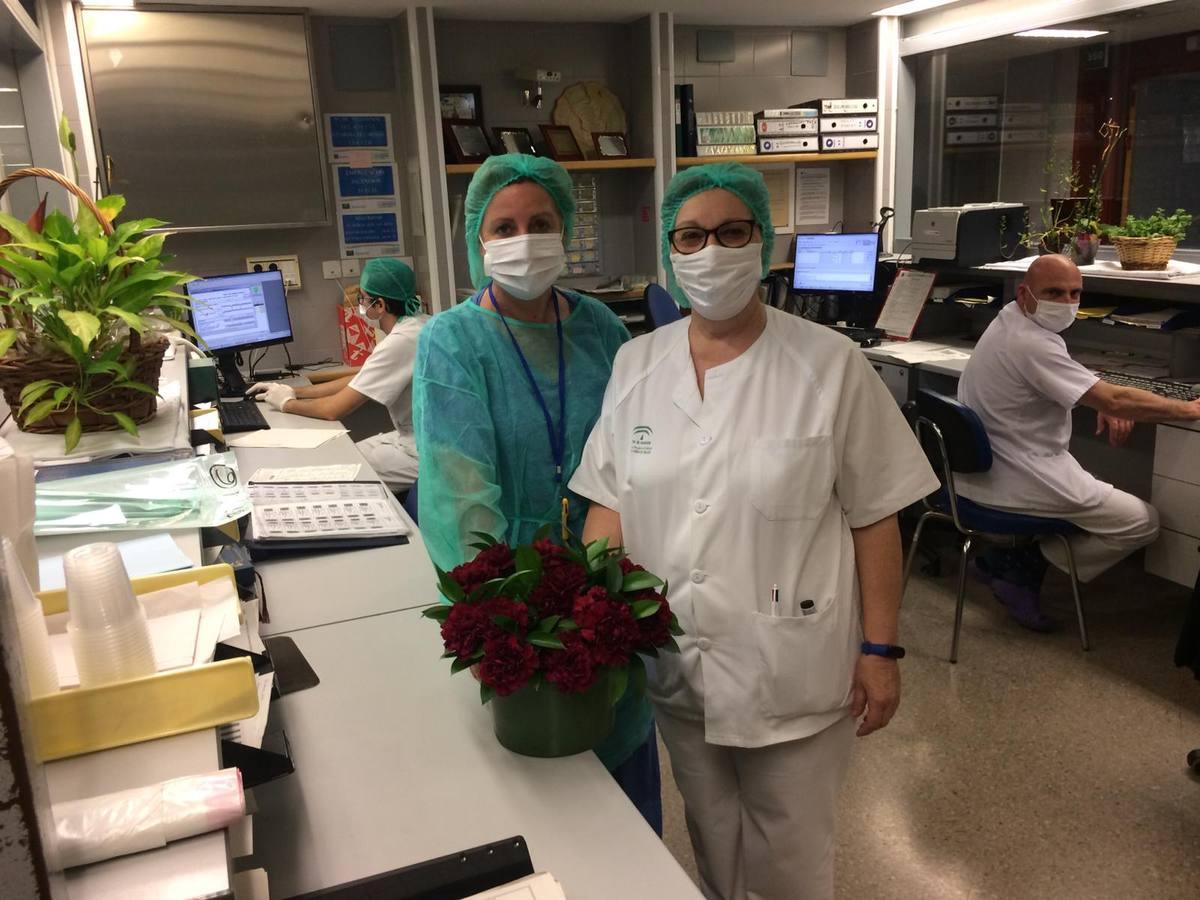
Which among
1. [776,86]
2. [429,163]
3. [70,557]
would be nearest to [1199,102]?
[776,86]

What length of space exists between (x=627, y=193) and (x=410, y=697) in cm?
393

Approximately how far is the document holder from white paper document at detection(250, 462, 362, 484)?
1.63 metres

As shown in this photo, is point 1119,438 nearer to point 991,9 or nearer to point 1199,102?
point 1199,102

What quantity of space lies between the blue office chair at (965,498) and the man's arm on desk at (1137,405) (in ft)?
1.14

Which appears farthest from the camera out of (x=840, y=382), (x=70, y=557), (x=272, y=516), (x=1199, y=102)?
(x=1199, y=102)

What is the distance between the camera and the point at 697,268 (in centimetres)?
139

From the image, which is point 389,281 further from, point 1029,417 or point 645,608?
point 645,608

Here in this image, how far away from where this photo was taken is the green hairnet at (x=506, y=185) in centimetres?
162

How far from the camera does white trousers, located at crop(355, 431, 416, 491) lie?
9.71ft

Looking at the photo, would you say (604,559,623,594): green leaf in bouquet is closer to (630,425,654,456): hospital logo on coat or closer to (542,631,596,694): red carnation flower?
(542,631,596,694): red carnation flower

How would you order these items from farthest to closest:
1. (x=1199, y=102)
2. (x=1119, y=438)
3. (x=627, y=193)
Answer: (x=627, y=193) < (x=1199, y=102) < (x=1119, y=438)

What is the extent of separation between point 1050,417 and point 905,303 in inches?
59.8

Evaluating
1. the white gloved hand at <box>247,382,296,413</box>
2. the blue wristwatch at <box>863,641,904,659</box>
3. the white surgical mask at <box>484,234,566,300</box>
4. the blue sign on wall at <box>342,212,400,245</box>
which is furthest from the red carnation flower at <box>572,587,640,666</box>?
the blue sign on wall at <box>342,212,400,245</box>

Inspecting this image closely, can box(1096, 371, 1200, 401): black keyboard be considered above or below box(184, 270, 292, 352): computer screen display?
below
